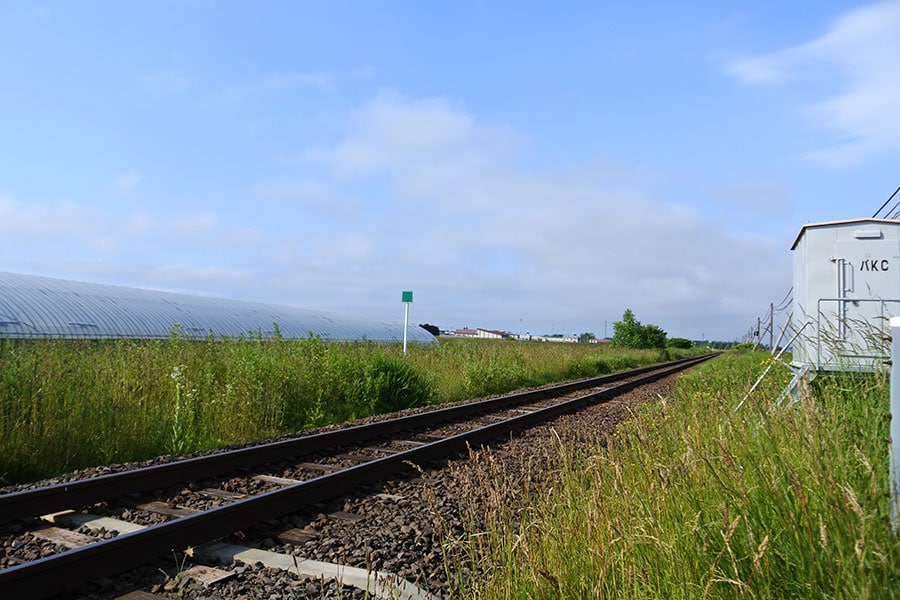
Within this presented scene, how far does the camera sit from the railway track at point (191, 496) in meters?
4.08

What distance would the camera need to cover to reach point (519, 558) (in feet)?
10.7

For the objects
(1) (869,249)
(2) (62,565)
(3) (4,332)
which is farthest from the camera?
(3) (4,332)

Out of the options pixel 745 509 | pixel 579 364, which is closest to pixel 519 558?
pixel 745 509

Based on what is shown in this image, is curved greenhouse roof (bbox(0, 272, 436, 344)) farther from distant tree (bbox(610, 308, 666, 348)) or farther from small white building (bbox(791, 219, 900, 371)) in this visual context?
distant tree (bbox(610, 308, 666, 348))

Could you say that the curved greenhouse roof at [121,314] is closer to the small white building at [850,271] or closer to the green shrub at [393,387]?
the green shrub at [393,387]

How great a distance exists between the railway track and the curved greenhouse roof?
6141 millimetres

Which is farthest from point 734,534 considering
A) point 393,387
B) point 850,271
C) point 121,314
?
point 121,314

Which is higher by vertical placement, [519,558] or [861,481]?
[861,481]

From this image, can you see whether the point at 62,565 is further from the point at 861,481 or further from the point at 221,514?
the point at 861,481

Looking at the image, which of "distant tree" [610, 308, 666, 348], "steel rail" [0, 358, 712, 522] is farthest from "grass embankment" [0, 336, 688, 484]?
"distant tree" [610, 308, 666, 348]

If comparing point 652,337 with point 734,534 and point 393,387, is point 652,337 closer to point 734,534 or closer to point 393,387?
point 393,387

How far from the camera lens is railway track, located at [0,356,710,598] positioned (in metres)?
4.08

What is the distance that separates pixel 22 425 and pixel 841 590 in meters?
8.21

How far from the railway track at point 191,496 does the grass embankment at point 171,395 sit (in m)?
1.71
